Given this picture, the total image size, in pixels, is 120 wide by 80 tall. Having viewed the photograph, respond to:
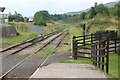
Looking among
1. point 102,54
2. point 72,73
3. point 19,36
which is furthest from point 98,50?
point 19,36

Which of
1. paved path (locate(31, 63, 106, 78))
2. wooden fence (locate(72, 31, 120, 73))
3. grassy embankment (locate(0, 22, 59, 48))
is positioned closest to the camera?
paved path (locate(31, 63, 106, 78))

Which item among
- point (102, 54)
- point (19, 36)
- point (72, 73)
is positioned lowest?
point (72, 73)

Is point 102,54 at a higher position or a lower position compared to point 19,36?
higher

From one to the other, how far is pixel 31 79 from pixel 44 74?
902 mm

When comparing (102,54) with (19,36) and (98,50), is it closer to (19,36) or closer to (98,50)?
(98,50)

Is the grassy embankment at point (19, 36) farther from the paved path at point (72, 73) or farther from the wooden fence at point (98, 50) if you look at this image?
the paved path at point (72, 73)

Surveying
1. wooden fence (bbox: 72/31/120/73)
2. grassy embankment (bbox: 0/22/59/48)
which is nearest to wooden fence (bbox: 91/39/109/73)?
wooden fence (bbox: 72/31/120/73)

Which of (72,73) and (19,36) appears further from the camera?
(19,36)

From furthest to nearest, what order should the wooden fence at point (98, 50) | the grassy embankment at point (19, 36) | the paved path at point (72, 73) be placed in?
the grassy embankment at point (19, 36), the wooden fence at point (98, 50), the paved path at point (72, 73)

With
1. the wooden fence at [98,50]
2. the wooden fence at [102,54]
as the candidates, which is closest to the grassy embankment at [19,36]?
the wooden fence at [98,50]

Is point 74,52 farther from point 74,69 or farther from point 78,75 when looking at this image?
point 78,75

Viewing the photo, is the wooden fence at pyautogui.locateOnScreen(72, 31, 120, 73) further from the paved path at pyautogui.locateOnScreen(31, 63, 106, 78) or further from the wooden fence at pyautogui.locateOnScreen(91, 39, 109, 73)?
the paved path at pyautogui.locateOnScreen(31, 63, 106, 78)

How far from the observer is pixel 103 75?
8922mm

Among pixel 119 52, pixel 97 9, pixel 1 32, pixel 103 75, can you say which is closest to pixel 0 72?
pixel 103 75
